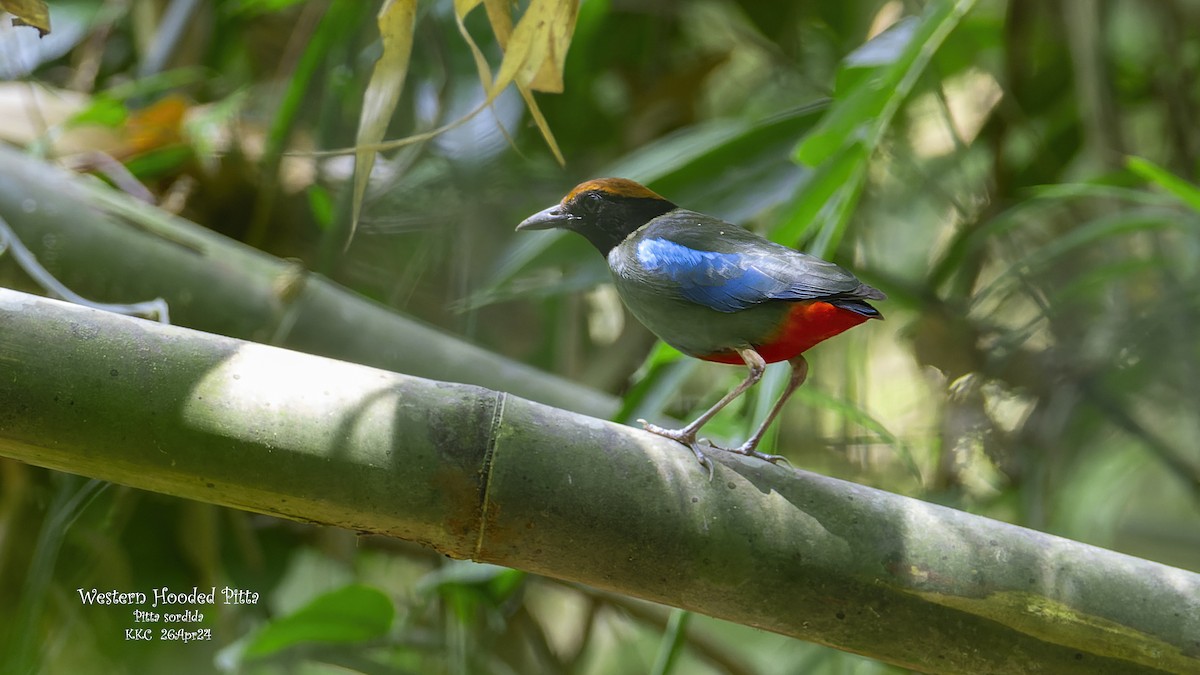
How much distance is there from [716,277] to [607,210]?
0.63 ft

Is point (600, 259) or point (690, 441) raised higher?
point (690, 441)

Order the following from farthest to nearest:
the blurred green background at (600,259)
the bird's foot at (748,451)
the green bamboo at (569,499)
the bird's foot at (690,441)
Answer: the blurred green background at (600,259) → the bird's foot at (748,451) → the bird's foot at (690,441) → the green bamboo at (569,499)

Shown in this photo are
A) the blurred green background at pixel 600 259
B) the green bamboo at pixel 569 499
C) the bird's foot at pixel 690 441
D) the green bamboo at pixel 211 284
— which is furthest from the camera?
the blurred green background at pixel 600 259

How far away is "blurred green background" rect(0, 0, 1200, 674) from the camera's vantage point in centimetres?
195

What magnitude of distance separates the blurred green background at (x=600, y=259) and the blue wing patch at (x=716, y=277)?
45 centimetres

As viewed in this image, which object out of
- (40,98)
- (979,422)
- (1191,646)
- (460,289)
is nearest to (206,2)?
(40,98)

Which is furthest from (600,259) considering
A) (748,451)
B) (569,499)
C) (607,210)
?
(569,499)

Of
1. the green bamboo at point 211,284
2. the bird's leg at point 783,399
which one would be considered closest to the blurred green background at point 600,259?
the green bamboo at point 211,284

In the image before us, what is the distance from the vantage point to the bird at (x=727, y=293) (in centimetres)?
117

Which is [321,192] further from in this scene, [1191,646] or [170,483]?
[1191,646]

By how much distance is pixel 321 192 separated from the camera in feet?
8.11

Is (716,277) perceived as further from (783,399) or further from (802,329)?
(783,399)

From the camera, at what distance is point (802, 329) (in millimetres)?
1216

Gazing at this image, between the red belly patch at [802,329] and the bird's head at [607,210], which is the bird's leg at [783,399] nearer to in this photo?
the red belly patch at [802,329]
